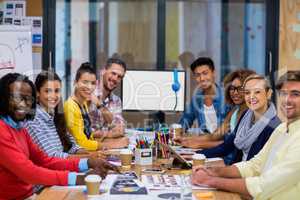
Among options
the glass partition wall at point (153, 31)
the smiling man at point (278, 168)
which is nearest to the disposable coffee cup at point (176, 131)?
the smiling man at point (278, 168)

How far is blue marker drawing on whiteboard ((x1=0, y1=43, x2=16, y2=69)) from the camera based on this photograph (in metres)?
5.03

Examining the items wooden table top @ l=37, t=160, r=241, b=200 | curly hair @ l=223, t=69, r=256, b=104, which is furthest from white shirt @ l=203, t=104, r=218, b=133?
wooden table top @ l=37, t=160, r=241, b=200

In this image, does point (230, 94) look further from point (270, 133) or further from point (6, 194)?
point (6, 194)

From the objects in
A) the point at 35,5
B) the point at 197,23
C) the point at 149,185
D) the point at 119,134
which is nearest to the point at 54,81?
the point at 119,134

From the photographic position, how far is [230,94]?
406 centimetres

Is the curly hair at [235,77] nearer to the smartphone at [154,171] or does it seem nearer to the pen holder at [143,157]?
the pen holder at [143,157]

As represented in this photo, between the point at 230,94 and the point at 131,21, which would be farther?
the point at 131,21

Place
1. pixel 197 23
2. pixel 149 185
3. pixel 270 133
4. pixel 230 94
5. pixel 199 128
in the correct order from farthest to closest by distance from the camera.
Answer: pixel 197 23, pixel 199 128, pixel 230 94, pixel 270 133, pixel 149 185

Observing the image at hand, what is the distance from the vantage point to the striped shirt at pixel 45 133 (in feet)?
10.1

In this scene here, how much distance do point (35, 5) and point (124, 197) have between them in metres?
3.49

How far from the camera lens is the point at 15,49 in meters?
5.07

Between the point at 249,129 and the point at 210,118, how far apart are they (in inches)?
54.7

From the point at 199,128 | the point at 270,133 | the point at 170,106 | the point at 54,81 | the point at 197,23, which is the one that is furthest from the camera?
the point at 197,23

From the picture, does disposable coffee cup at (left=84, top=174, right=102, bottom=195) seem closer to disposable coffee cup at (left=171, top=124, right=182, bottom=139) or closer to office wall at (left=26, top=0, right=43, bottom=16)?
disposable coffee cup at (left=171, top=124, right=182, bottom=139)
